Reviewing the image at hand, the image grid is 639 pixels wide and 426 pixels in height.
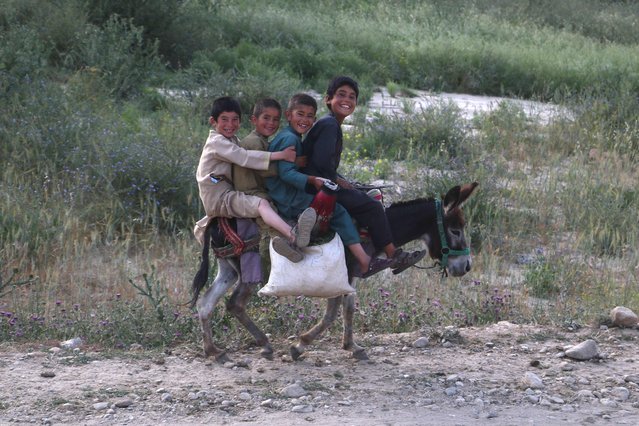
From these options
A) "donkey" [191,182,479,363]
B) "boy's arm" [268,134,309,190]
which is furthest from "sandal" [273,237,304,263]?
"donkey" [191,182,479,363]

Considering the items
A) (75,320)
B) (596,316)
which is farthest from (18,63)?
(596,316)

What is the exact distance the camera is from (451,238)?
705 cm

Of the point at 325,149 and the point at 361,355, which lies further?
the point at 361,355

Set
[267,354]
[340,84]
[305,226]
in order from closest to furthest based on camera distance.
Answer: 1. [305,226]
2. [340,84]
3. [267,354]

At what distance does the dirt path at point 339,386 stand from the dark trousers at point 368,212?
913 mm

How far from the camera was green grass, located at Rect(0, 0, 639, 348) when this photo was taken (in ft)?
26.9

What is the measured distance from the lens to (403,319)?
7.92 meters

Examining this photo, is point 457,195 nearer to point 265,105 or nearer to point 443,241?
point 443,241

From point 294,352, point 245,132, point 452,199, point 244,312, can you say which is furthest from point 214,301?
point 245,132

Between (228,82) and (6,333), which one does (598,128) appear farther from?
(6,333)

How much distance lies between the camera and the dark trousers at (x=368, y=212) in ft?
21.6

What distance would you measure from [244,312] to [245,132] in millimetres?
6210

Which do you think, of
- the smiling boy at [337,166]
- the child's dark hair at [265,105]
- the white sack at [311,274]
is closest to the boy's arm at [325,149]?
the smiling boy at [337,166]

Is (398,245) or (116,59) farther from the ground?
(116,59)
